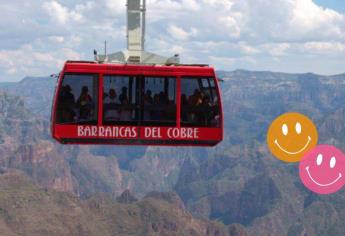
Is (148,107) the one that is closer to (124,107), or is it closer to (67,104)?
(124,107)

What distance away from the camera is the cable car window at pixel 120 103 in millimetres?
34688

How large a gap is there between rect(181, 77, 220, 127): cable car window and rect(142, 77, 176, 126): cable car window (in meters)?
0.50

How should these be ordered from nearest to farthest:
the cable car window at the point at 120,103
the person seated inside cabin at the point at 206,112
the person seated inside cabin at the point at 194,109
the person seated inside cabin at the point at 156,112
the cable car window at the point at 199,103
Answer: the cable car window at the point at 120,103
the person seated inside cabin at the point at 156,112
the cable car window at the point at 199,103
the person seated inside cabin at the point at 194,109
the person seated inside cabin at the point at 206,112

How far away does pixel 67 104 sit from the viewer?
35719 millimetres

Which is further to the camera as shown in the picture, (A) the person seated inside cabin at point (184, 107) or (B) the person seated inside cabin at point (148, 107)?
(A) the person seated inside cabin at point (184, 107)

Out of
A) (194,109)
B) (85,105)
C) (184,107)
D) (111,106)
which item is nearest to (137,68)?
(111,106)

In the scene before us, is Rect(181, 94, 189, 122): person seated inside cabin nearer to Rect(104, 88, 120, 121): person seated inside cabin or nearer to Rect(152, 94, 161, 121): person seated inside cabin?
Rect(152, 94, 161, 121): person seated inside cabin

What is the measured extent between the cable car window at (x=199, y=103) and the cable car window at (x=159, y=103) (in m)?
0.50

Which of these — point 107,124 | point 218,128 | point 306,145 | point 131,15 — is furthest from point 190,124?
point 306,145

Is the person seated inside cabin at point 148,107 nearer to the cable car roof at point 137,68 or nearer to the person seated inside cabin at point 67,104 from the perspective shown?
the cable car roof at point 137,68

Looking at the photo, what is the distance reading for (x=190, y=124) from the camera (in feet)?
117

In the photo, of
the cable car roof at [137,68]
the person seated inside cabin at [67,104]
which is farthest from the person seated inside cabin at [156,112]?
the person seated inside cabin at [67,104]

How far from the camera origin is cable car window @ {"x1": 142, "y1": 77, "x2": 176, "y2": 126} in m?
35.0

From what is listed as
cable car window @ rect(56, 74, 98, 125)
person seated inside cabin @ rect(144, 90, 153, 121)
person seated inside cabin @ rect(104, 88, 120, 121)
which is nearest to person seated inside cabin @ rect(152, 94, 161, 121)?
person seated inside cabin @ rect(144, 90, 153, 121)
